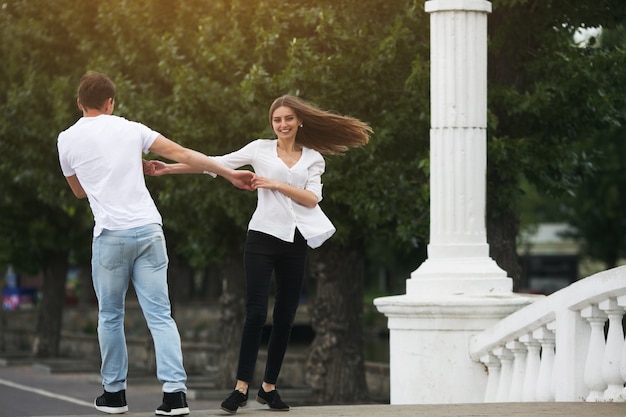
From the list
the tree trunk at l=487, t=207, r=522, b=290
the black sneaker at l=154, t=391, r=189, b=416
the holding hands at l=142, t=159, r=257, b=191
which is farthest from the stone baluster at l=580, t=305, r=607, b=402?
the tree trunk at l=487, t=207, r=522, b=290

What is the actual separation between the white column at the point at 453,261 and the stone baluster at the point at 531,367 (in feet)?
1.74

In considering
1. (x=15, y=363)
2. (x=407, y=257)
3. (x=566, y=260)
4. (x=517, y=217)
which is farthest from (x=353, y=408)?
(x=566, y=260)

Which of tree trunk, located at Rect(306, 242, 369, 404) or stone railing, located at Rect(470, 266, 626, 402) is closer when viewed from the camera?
stone railing, located at Rect(470, 266, 626, 402)

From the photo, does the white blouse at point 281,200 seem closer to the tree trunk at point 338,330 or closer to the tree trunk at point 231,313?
the tree trunk at point 338,330

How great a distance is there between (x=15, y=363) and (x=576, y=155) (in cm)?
1879

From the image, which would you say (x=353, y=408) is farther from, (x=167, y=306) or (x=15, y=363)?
(x=15, y=363)

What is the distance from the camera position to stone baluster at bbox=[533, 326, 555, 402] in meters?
9.76

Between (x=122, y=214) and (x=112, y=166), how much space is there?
26cm

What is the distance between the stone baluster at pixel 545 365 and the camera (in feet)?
32.0

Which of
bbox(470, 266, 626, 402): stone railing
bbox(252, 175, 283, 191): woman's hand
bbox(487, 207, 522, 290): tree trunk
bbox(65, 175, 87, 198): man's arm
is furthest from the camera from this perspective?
bbox(487, 207, 522, 290): tree trunk

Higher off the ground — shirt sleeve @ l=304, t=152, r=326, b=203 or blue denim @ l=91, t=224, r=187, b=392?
shirt sleeve @ l=304, t=152, r=326, b=203

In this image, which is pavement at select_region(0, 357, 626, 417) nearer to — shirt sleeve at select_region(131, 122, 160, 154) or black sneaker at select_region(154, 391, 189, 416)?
black sneaker at select_region(154, 391, 189, 416)

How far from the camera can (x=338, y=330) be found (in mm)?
22094

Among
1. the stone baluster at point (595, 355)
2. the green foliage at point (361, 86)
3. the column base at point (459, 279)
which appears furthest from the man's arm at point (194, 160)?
the green foliage at point (361, 86)
